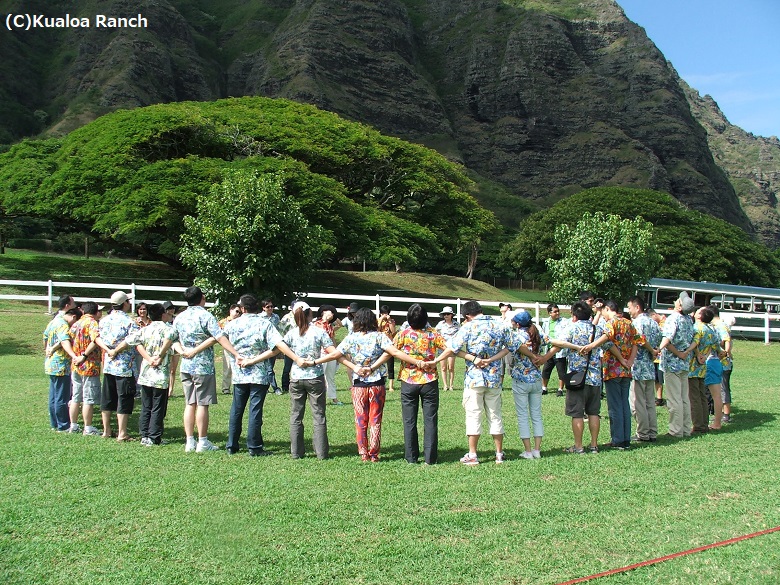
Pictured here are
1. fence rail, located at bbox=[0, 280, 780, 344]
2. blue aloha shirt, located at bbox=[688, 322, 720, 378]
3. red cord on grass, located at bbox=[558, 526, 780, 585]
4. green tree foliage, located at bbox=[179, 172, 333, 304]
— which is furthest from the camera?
fence rail, located at bbox=[0, 280, 780, 344]

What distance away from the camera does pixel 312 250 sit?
2056cm

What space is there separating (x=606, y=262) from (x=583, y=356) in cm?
2070

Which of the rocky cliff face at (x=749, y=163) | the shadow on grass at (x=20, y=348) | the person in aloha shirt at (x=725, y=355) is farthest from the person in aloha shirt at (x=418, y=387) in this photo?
the rocky cliff face at (x=749, y=163)

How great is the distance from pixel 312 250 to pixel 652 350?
1379 cm

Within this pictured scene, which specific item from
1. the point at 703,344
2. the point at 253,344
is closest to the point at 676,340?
the point at 703,344

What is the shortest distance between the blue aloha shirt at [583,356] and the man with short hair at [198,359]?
362cm

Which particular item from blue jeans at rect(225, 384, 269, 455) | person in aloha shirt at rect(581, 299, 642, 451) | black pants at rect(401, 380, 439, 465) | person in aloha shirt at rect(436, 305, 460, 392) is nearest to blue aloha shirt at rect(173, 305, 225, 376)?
blue jeans at rect(225, 384, 269, 455)

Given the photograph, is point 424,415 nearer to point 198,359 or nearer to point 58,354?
point 198,359

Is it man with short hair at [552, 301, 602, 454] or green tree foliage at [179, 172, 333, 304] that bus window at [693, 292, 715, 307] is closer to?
green tree foliage at [179, 172, 333, 304]

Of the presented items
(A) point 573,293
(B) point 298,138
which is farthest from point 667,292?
(B) point 298,138

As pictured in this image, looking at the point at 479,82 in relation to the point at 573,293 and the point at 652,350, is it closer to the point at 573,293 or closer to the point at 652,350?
the point at 573,293

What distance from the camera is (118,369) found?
7859mm

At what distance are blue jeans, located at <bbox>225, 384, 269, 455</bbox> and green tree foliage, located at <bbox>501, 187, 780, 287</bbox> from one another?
3738 centimetres

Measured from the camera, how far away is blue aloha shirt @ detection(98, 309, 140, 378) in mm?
→ 7859
